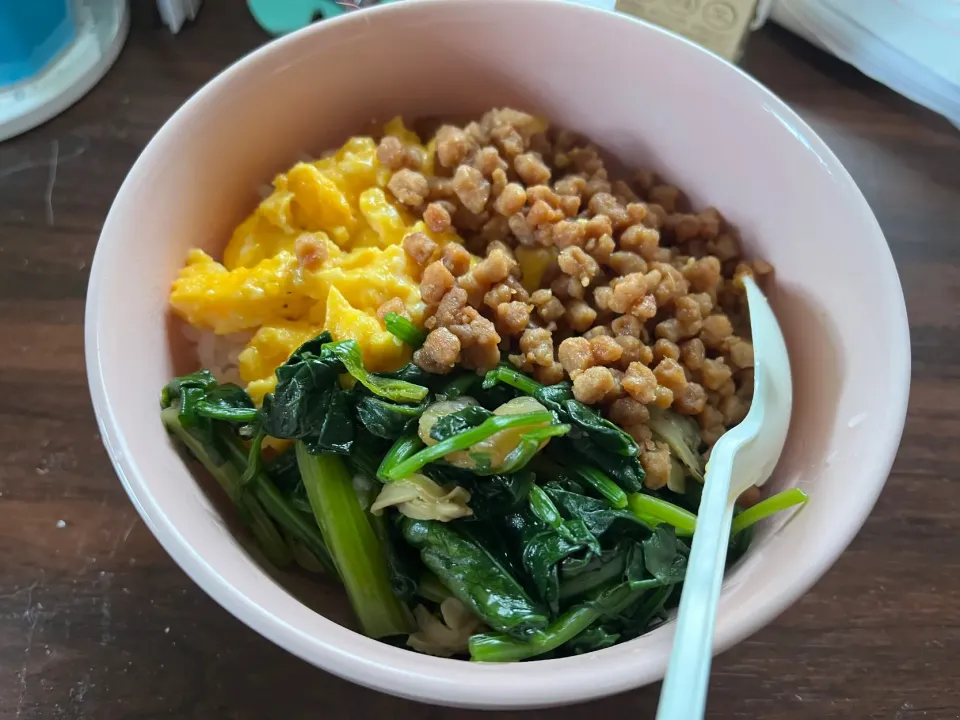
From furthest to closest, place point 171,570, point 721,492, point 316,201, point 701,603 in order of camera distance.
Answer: point 316,201 → point 171,570 → point 721,492 → point 701,603

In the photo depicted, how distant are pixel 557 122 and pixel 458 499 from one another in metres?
0.86

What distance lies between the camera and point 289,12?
1845 mm

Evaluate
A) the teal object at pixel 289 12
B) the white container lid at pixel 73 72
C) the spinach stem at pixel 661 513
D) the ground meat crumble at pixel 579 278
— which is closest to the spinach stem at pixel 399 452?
the ground meat crumble at pixel 579 278

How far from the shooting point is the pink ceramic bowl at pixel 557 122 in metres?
0.99

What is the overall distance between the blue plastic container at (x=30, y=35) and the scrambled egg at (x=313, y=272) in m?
0.75

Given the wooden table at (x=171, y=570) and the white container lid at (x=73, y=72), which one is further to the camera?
the white container lid at (x=73, y=72)

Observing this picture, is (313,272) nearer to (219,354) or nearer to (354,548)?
(219,354)

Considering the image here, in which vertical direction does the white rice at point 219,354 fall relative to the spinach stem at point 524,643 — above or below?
below

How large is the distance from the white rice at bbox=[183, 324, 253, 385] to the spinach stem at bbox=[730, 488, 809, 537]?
0.87 meters

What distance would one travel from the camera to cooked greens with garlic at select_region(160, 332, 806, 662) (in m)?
1.11

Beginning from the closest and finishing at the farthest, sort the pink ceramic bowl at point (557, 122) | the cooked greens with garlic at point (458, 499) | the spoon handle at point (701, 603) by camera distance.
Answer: the spoon handle at point (701, 603), the pink ceramic bowl at point (557, 122), the cooked greens with garlic at point (458, 499)

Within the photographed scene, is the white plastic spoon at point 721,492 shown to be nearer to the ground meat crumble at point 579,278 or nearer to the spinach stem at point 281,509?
the ground meat crumble at point 579,278

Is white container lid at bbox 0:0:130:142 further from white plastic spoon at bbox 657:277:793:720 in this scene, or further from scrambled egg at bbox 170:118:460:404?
white plastic spoon at bbox 657:277:793:720

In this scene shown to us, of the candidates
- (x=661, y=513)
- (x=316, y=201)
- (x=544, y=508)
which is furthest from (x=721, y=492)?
(x=316, y=201)
